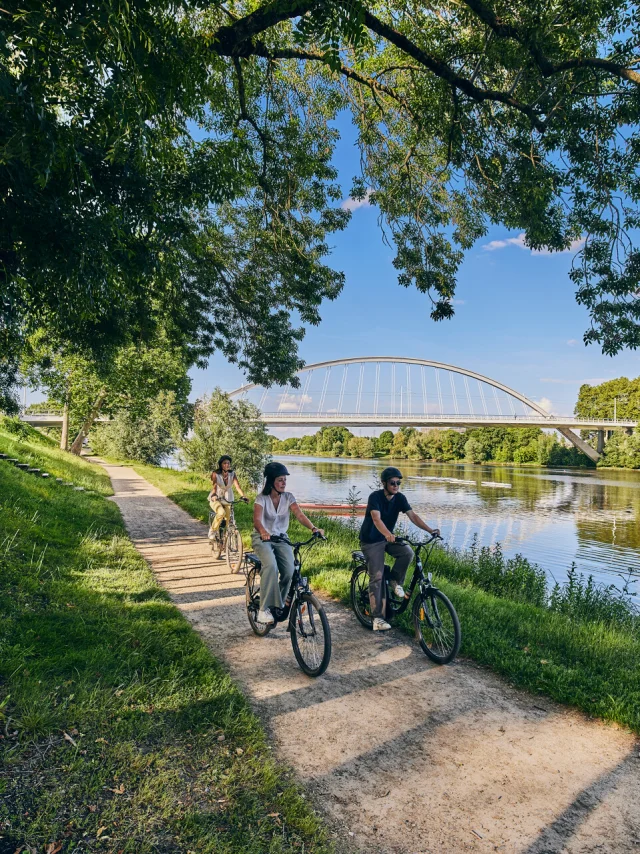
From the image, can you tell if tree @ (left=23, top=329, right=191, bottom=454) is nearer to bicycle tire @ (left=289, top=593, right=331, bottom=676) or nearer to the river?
the river

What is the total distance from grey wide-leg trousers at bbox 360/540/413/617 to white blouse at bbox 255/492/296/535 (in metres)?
0.83

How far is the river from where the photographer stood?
14844 mm

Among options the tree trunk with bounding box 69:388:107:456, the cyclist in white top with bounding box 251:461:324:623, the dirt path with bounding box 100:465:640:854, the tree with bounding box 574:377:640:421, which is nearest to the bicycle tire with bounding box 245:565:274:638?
the dirt path with bounding box 100:465:640:854

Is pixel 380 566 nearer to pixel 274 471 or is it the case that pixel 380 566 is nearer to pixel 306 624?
pixel 306 624

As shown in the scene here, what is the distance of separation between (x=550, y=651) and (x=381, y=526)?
1.84 metres

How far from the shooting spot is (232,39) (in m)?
5.20

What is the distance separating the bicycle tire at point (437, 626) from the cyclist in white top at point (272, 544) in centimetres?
121

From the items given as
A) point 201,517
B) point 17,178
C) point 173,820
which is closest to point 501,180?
point 17,178

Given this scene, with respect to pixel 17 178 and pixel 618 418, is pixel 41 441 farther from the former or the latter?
pixel 618 418

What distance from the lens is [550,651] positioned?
14.7ft

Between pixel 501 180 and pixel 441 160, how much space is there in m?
1.26

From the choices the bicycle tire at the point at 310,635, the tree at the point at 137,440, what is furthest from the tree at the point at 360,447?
the bicycle tire at the point at 310,635

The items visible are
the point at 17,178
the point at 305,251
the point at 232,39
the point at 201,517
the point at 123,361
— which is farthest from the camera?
the point at 123,361

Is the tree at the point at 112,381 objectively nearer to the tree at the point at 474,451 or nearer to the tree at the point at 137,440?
the tree at the point at 137,440
